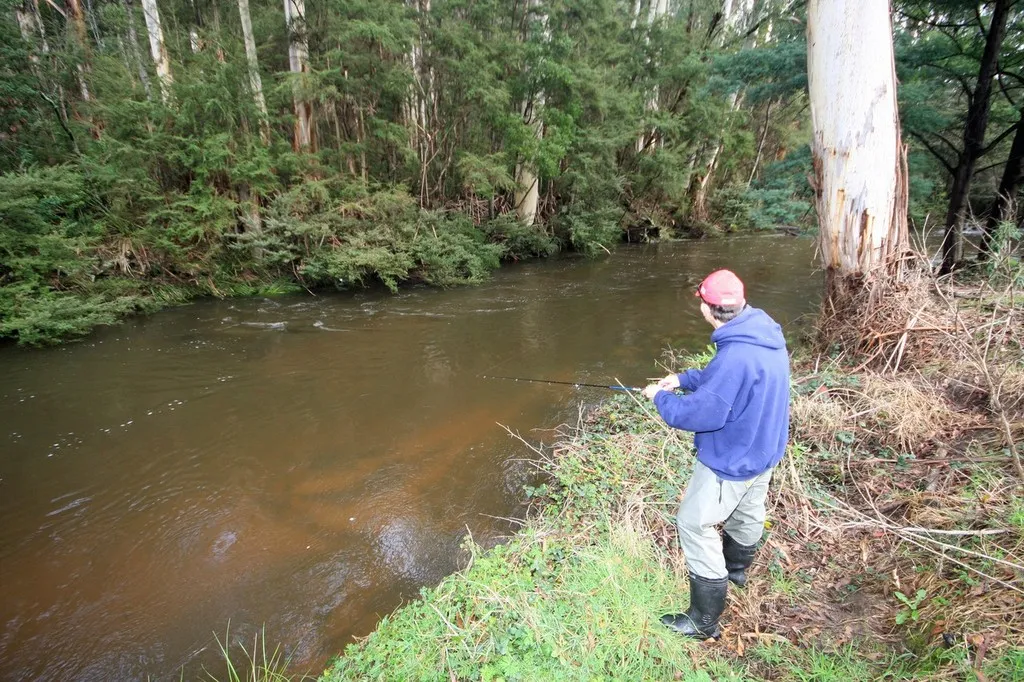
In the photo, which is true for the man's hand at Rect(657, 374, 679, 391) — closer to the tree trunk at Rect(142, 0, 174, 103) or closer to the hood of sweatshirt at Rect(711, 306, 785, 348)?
the hood of sweatshirt at Rect(711, 306, 785, 348)

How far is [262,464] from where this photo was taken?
4609 millimetres

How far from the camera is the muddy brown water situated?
3006mm

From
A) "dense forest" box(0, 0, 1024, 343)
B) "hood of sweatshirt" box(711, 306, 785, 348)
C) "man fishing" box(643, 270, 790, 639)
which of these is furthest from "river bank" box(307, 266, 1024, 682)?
"dense forest" box(0, 0, 1024, 343)

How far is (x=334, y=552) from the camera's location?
3480 mm

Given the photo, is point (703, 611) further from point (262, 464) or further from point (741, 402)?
point (262, 464)

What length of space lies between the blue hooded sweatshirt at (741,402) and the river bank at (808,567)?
2.71 ft

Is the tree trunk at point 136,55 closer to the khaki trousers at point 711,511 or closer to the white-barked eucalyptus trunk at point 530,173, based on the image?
the white-barked eucalyptus trunk at point 530,173

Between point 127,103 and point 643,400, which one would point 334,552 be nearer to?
point 643,400

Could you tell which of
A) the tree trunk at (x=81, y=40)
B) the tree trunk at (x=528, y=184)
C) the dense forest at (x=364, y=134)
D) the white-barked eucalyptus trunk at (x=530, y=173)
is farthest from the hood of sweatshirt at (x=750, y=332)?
the tree trunk at (x=81, y=40)

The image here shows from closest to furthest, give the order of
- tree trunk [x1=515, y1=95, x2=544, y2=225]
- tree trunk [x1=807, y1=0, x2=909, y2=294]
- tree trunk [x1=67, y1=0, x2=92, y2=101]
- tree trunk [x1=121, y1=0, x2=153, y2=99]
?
tree trunk [x1=807, y1=0, x2=909, y2=294] → tree trunk [x1=121, y1=0, x2=153, y2=99] → tree trunk [x1=67, y1=0, x2=92, y2=101] → tree trunk [x1=515, y1=95, x2=544, y2=225]

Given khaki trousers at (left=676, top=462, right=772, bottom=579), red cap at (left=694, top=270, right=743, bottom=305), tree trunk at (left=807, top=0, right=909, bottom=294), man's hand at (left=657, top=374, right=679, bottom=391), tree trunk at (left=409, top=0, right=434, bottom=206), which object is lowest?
khaki trousers at (left=676, top=462, right=772, bottom=579)

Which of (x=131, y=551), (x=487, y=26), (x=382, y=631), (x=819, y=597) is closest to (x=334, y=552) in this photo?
(x=382, y=631)

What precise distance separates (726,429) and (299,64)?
12629mm

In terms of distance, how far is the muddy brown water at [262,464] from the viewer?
3.01m
